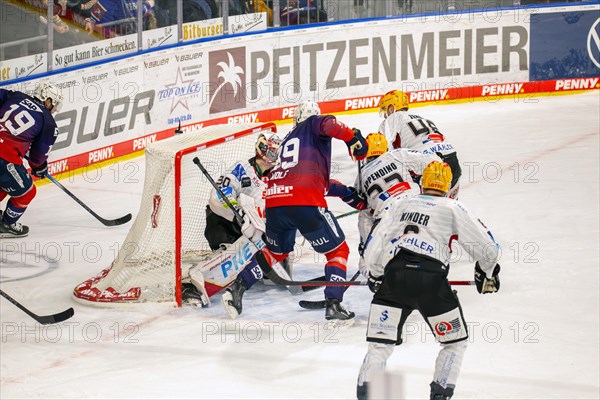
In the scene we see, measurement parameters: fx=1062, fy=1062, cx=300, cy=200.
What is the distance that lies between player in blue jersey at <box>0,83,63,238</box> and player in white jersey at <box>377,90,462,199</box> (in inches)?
101

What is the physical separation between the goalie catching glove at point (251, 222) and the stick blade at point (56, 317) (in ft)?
3.83

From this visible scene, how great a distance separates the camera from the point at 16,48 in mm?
9469

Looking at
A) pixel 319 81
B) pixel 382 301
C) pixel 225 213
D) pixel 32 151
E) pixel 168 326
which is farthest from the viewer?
pixel 319 81

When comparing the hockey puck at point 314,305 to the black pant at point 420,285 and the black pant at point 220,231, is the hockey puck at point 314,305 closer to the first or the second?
the black pant at point 220,231

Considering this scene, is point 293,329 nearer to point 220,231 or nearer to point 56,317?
point 220,231

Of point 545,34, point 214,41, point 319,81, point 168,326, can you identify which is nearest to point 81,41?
point 214,41

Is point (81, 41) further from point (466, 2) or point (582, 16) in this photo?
point (582, 16)

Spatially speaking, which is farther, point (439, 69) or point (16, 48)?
point (439, 69)

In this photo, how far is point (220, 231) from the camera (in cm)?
695

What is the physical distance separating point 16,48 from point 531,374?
590cm

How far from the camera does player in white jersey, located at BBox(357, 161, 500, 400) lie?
475 cm

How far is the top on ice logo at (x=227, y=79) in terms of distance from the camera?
1127cm

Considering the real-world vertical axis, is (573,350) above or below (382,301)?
below

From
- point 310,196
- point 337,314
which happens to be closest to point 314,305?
point 337,314
